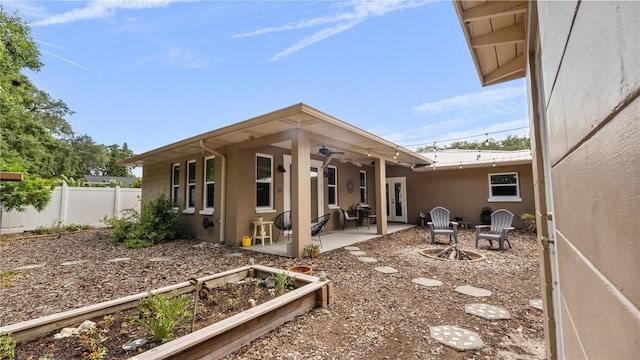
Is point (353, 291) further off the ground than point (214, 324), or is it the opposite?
point (214, 324)

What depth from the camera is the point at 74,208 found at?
1062 centimetres

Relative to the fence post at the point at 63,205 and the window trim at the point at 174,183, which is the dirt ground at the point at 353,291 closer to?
the window trim at the point at 174,183

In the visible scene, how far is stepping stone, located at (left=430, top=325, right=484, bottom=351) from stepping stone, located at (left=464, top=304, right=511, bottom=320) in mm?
464

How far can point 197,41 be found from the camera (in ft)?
32.2

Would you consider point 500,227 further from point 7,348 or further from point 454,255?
point 7,348

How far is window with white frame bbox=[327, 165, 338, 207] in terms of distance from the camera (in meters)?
9.05

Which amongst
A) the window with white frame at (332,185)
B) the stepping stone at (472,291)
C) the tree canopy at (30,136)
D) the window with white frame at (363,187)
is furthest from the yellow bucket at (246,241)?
the tree canopy at (30,136)

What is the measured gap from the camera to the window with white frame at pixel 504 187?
31.3ft

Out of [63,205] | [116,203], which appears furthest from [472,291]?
[63,205]

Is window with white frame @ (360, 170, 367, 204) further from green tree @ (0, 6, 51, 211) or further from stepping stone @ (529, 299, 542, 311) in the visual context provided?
green tree @ (0, 6, 51, 211)

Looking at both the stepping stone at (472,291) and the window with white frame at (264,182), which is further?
the window with white frame at (264,182)

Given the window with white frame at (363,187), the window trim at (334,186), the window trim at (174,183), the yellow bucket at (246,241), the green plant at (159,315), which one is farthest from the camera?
the window with white frame at (363,187)

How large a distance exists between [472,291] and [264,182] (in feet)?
17.3

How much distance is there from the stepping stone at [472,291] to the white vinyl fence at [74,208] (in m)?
11.2
